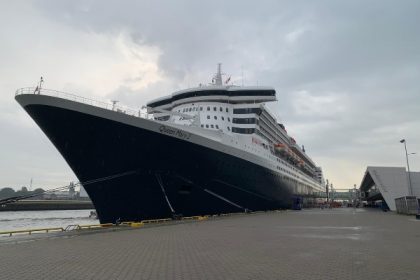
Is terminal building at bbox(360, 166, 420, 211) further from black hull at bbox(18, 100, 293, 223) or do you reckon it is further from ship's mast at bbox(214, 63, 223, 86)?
black hull at bbox(18, 100, 293, 223)

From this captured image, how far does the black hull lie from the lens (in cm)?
1703

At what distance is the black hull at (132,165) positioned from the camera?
17.0 meters

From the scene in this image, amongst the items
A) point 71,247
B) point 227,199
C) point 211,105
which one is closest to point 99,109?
point 71,247

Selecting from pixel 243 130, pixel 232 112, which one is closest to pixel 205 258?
pixel 243 130

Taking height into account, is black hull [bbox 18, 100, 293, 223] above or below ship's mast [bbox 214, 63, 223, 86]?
below

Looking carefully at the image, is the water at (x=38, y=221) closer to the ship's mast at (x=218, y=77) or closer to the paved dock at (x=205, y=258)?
the ship's mast at (x=218, y=77)

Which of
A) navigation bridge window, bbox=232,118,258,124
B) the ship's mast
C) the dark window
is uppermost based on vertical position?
the ship's mast

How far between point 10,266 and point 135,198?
10799 millimetres

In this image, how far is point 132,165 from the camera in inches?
715

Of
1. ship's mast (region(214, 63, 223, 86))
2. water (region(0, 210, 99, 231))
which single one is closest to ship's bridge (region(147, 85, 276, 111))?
ship's mast (region(214, 63, 223, 86))

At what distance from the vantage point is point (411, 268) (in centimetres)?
774

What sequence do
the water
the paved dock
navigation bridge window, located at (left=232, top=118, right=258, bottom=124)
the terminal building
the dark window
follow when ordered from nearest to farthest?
→ the paved dock
navigation bridge window, located at (left=232, top=118, right=258, bottom=124)
the dark window
the water
the terminal building

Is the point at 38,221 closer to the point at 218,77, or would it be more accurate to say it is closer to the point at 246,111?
the point at 218,77

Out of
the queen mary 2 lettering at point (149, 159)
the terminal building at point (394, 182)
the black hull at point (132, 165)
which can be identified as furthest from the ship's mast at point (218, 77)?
the terminal building at point (394, 182)
